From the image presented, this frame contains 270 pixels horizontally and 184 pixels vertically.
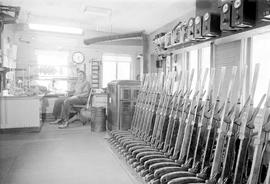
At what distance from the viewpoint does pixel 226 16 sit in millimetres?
3562

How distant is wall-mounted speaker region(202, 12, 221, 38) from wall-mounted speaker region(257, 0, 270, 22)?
0.78 metres

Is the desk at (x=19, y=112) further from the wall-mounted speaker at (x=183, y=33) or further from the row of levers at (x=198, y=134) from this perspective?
the wall-mounted speaker at (x=183, y=33)

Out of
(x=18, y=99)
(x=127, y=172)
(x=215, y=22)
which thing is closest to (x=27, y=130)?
(x=18, y=99)

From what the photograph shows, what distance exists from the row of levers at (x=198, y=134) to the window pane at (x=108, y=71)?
13.2 feet

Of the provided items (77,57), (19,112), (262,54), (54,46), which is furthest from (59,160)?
(54,46)

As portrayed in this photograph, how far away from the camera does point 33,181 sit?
117 inches

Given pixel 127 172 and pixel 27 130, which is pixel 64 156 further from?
pixel 27 130

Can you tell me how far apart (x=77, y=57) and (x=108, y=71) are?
1.20 m

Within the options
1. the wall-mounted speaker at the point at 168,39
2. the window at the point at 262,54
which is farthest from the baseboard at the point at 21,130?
the window at the point at 262,54

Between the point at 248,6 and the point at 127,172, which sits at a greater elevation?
the point at 248,6

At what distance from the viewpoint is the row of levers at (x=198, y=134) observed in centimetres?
242

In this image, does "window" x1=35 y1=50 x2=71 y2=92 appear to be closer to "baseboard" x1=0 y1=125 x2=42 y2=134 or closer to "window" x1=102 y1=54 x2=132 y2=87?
"window" x1=102 y1=54 x2=132 y2=87

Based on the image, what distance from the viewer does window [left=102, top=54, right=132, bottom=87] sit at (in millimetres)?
8656

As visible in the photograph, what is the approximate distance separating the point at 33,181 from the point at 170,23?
5.68 meters
